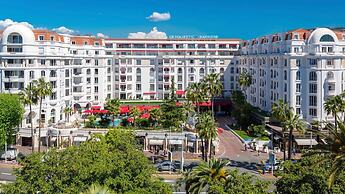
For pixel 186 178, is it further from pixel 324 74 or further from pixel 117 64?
pixel 117 64

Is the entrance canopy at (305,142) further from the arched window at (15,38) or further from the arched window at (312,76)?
A: the arched window at (15,38)

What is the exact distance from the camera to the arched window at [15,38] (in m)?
92.1

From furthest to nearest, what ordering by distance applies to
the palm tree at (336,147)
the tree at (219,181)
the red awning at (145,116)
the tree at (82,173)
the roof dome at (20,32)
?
the red awning at (145,116) → the roof dome at (20,32) → the tree at (82,173) → the tree at (219,181) → the palm tree at (336,147)

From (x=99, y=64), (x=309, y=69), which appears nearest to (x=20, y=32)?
(x=99, y=64)

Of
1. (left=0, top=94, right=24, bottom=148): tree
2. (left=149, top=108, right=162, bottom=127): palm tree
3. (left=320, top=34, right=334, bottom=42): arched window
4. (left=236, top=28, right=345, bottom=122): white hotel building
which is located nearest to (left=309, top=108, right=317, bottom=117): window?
(left=236, top=28, right=345, bottom=122): white hotel building

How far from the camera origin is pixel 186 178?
41.9 meters

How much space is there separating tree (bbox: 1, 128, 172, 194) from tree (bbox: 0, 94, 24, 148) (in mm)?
35381

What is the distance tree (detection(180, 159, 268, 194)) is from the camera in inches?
1416

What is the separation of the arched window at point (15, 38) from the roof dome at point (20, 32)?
0.50 meters

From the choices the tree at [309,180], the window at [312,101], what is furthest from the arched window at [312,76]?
the tree at [309,180]

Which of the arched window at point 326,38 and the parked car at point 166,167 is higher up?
the arched window at point 326,38

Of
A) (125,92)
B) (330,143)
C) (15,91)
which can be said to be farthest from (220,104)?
(330,143)

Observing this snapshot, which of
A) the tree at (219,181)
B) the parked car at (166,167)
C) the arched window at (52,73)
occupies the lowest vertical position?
the parked car at (166,167)

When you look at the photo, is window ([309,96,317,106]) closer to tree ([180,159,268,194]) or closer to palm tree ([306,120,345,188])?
tree ([180,159,268,194])
